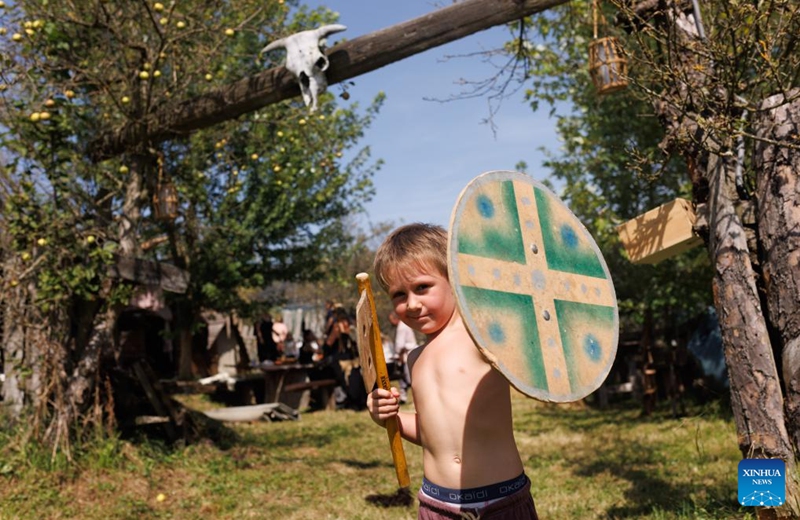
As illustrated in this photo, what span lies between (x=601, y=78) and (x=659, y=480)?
10.2ft

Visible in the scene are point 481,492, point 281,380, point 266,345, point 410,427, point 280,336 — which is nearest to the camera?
point 481,492

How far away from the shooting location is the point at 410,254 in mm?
2529

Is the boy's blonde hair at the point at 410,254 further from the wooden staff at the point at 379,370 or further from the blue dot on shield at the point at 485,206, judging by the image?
the blue dot on shield at the point at 485,206

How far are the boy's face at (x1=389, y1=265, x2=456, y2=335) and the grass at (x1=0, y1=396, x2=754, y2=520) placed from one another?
212 centimetres

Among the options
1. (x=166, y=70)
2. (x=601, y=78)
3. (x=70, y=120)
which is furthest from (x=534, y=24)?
(x=70, y=120)

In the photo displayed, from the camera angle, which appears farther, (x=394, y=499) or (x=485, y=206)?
(x=394, y=499)

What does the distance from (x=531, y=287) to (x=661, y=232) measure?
208cm

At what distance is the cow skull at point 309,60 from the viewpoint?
5.41 meters

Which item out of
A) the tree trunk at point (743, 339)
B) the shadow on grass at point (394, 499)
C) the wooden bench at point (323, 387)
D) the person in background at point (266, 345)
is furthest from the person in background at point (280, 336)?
the tree trunk at point (743, 339)

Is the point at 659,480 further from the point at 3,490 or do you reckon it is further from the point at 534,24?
the point at 534,24

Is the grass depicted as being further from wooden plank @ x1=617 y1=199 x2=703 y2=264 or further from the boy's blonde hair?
the boy's blonde hair

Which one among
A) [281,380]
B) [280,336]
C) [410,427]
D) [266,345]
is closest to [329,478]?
[410,427]

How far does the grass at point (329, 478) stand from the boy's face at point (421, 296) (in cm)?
212

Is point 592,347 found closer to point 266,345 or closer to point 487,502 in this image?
point 487,502
